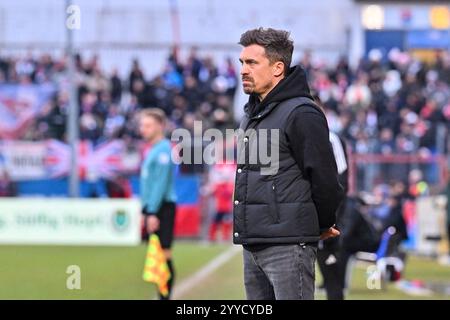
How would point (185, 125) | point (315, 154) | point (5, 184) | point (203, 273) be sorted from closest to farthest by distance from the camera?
point (315, 154), point (203, 273), point (5, 184), point (185, 125)

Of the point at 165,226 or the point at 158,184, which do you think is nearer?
the point at 158,184

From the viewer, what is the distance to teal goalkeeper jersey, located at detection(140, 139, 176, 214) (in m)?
11.1

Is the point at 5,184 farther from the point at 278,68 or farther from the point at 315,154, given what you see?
the point at 315,154

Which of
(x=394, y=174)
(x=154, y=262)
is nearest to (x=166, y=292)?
(x=154, y=262)

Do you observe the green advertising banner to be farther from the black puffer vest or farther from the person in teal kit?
the black puffer vest

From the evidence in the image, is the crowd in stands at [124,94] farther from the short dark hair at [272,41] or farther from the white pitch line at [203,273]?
the short dark hair at [272,41]

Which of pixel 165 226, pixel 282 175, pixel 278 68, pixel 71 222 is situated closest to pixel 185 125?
pixel 71 222

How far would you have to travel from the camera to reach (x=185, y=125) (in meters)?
27.5

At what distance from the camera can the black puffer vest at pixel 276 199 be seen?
617 cm

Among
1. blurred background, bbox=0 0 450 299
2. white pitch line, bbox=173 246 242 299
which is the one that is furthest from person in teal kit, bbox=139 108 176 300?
blurred background, bbox=0 0 450 299

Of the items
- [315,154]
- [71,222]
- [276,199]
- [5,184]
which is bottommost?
[71,222]

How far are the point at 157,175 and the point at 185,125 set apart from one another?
648 inches

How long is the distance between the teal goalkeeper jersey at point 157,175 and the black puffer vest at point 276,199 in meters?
4.77

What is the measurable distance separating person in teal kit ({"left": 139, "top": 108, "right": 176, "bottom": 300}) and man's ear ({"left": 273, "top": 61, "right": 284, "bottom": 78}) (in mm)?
4761
